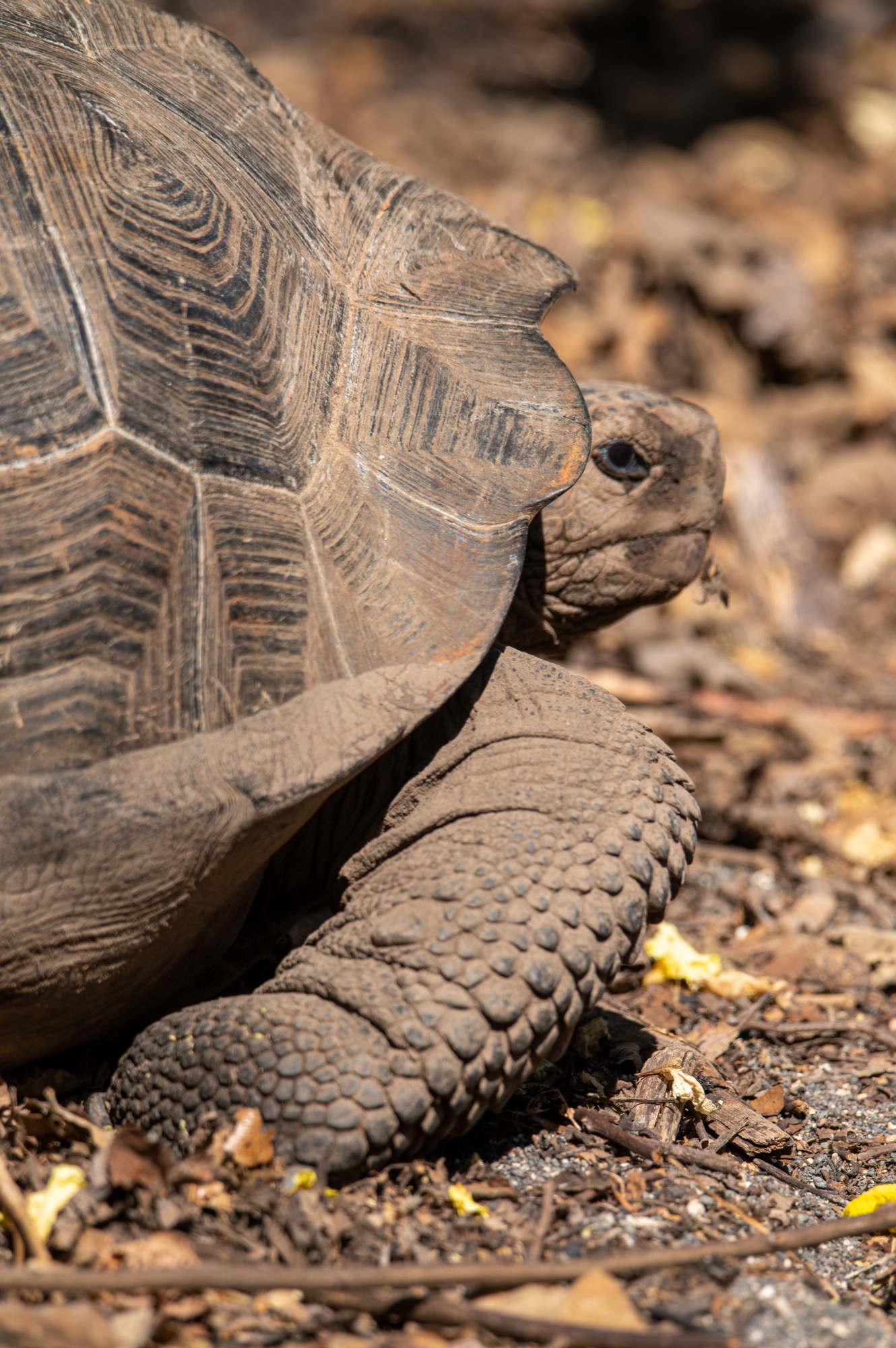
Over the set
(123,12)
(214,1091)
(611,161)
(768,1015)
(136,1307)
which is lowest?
(136,1307)

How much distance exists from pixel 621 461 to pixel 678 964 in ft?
4.29

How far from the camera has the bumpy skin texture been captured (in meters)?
1.97

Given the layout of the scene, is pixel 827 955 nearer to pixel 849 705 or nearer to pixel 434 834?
pixel 434 834

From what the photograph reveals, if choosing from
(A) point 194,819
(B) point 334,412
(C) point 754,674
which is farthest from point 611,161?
(A) point 194,819

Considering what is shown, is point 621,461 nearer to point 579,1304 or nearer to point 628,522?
point 628,522

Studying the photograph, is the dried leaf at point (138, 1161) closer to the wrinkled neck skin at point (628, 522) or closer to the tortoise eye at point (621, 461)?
the wrinkled neck skin at point (628, 522)

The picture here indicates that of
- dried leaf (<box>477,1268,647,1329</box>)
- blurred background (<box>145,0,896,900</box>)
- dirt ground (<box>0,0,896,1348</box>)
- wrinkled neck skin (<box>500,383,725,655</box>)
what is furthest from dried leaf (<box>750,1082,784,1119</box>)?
wrinkled neck skin (<box>500,383,725,655</box>)

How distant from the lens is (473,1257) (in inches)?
73.4

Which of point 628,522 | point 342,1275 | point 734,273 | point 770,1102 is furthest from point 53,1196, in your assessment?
point 734,273

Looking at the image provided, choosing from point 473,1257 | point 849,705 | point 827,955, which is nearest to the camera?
point 473,1257

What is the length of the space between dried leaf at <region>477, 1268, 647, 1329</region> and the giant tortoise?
34 cm

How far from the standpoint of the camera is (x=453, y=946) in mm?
2057

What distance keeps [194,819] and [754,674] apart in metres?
3.84

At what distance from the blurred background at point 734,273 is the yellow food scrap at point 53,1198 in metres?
2.07
